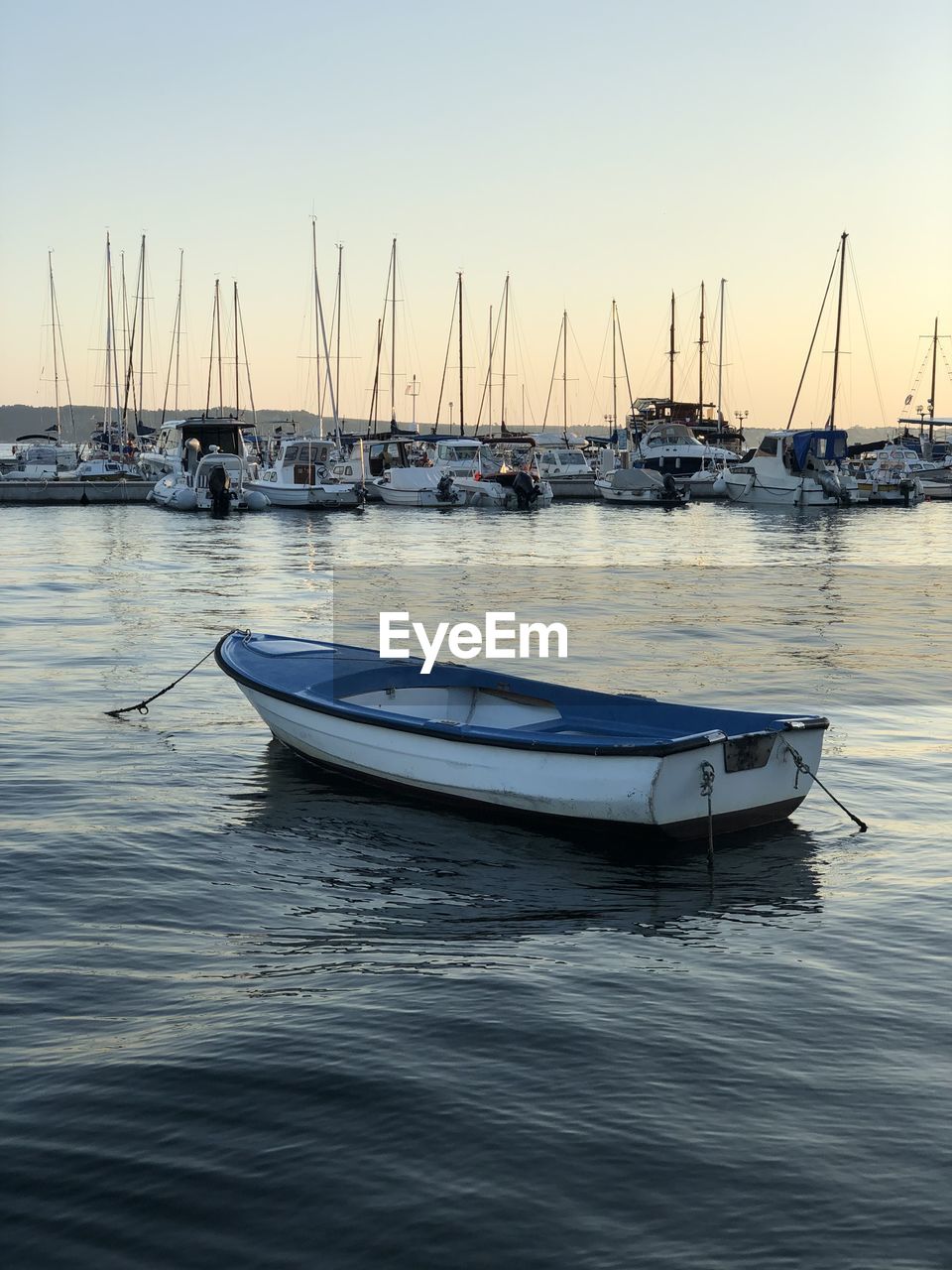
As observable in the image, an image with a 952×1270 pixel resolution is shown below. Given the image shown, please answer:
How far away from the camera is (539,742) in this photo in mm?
10727

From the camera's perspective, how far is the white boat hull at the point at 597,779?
10.3 metres

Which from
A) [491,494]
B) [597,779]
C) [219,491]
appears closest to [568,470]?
[491,494]

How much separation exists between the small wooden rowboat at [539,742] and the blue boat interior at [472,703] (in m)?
0.01

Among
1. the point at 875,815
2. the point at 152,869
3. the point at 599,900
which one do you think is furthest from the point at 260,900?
the point at 875,815

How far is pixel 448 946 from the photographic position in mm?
8578

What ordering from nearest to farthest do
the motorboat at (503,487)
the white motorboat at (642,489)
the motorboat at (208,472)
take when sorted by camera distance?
the motorboat at (208,472) → the motorboat at (503,487) → the white motorboat at (642,489)

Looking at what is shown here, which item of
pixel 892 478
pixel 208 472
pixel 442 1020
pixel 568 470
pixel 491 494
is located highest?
pixel 568 470

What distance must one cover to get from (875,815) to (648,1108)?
6.10 m

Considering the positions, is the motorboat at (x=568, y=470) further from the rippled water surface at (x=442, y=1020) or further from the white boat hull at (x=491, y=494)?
the rippled water surface at (x=442, y=1020)

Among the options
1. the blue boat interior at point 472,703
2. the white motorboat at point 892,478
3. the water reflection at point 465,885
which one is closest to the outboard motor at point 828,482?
the white motorboat at point 892,478

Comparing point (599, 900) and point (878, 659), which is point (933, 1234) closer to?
point (599, 900)

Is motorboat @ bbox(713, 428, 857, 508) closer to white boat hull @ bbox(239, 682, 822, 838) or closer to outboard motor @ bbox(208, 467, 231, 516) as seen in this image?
outboard motor @ bbox(208, 467, 231, 516)

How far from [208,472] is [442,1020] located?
53.1 meters

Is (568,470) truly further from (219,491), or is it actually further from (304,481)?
(219,491)
